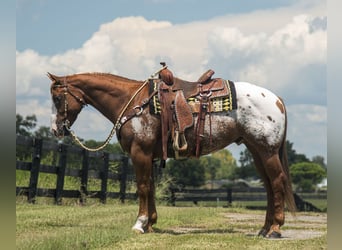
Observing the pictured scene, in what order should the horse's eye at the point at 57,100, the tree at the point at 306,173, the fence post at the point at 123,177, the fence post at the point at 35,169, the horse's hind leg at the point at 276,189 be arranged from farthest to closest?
1. the tree at the point at 306,173
2. the fence post at the point at 123,177
3. the fence post at the point at 35,169
4. the horse's eye at the point at 57,100
5. the horse's hind leg at the point at 276,189

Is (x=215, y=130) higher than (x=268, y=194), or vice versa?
(x=215, y=130)

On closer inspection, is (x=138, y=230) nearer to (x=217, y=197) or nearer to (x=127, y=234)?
(x=127, y=234)

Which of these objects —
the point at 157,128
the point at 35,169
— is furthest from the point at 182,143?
the point at 35,169

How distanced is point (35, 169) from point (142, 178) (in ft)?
18.1

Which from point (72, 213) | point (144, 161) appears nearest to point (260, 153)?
point (144, 161)

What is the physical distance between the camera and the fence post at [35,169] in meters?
11.3

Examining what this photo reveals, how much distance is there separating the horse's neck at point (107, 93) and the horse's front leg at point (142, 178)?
2.41 feet

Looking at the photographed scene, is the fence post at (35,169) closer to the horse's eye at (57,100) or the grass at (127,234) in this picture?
the grass at (127,234)

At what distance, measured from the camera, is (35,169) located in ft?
37.6

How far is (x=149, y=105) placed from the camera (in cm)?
669

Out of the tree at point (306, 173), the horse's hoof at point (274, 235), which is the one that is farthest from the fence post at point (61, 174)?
the tree at point (306, 173)

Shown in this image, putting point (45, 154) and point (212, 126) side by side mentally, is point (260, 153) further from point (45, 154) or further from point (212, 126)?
point (45, 154)

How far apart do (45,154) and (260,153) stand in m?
8.88

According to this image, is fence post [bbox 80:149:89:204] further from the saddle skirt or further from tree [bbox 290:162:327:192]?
tree [bbox 290:162:327:192]
